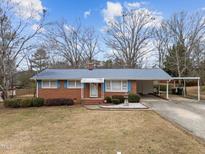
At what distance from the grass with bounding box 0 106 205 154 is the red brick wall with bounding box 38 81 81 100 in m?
10.9

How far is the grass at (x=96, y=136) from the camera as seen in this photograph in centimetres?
791

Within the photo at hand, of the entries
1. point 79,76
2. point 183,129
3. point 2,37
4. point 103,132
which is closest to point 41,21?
point 2,37

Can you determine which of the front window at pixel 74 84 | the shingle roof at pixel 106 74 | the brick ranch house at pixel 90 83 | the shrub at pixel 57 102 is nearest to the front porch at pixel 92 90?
the brick ranch house at pixel 90 83

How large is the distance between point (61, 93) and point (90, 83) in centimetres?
347

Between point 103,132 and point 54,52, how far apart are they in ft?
115

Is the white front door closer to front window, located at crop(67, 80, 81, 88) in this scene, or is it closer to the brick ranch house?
the brick ranch house

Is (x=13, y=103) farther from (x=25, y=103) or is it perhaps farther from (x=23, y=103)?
(x=25, y=103)

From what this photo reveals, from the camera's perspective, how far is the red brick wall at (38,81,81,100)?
24766mm

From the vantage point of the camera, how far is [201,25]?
34.3 m

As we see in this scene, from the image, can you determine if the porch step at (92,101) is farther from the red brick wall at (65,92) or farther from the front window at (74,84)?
the front window at (74,84)

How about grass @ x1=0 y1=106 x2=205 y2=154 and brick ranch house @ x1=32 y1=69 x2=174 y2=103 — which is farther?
brick ranch house @ x1=32 y1=69 x2=174 y2=103

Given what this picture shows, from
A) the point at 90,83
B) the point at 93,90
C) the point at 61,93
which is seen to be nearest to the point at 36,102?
the point at 61,93

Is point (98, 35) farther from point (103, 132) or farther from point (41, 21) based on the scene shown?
point (103, 132)

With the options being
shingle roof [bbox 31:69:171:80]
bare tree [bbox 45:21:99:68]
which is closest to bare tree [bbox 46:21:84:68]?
bare tree [bbox 45:21:99:68]
